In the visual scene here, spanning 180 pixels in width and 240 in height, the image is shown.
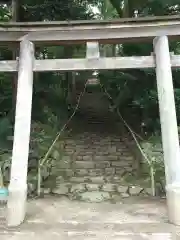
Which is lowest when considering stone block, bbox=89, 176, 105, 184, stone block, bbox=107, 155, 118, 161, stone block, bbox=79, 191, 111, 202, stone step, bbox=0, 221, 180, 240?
stone step, bbox=0, 221, 180, 240

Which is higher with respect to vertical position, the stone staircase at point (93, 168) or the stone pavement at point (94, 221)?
the stone staircase at point (93, 168)

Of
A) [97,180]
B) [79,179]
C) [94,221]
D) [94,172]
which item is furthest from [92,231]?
[94,172]

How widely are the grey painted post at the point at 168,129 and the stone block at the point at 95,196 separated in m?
1.99

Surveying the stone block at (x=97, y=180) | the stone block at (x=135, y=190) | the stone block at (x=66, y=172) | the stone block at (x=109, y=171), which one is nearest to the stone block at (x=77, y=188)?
the stone block at (x=97, y=180)

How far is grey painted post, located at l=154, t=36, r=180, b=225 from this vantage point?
5457 mm

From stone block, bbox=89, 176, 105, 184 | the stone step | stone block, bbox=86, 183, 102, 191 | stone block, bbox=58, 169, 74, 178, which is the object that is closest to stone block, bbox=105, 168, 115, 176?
stone block, bbox=89, 176, 105, 184

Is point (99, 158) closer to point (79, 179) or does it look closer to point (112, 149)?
point (112, 149)

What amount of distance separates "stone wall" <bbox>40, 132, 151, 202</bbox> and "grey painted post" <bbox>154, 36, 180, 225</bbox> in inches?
79.3

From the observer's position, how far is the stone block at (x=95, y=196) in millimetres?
7211

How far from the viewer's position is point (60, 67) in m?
6.29

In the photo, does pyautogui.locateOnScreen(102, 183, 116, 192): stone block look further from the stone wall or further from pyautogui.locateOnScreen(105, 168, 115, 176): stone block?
pyautogui.locateOnScreen(105, 168, 115, 176): stone block

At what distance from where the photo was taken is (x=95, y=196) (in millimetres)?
7320

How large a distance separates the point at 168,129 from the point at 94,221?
2100 millimetres

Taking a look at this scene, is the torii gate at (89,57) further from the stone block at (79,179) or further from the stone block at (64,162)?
the stone block at (64,162)
